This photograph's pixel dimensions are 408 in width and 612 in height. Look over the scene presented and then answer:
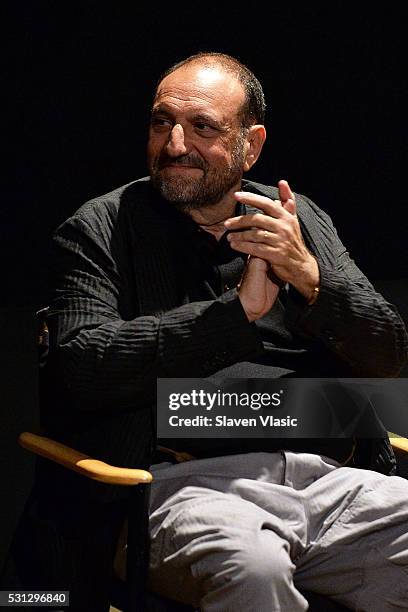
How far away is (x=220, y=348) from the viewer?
195 centimetres

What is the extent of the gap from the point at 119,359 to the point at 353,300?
0.46m

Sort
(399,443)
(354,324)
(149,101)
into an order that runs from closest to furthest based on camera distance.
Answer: (354,324), (399,443), (149,101)

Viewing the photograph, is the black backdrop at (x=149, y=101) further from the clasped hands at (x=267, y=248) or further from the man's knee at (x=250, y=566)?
the man's knee at (x=250, y=566)

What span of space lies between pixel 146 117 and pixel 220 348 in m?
1.15

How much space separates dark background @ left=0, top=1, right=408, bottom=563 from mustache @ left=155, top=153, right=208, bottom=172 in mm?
794

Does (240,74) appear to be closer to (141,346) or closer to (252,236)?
(252,236)

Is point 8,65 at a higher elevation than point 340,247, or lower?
higher

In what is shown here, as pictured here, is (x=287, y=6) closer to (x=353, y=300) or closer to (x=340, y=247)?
(x=340, y=247)

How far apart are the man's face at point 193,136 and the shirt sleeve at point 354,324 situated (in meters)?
0.29

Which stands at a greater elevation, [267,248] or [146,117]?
[146,117]

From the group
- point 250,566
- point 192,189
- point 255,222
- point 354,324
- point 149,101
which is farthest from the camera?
point 149,101

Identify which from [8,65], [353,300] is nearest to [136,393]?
[353,300]

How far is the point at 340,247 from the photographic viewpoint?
2.33 m

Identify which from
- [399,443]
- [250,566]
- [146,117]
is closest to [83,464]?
[250,566]
